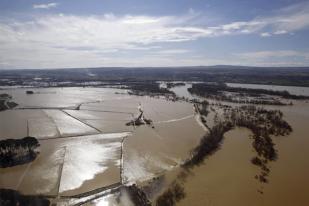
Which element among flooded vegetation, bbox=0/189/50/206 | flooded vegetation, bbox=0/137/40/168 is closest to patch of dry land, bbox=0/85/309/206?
flooded vegetation, bbox=0/189/50/206

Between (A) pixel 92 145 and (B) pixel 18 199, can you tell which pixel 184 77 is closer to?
(A) pixel 92 145

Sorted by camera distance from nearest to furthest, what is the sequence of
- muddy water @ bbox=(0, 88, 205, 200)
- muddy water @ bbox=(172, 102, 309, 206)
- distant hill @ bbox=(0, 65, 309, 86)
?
1. muddy water @ bbox=(172, 102, 309, 206)
2. muddy water @ bbox=(0, 88, 205, 200)
3. distant hill @ bbox=(0, 65, 309, 86)

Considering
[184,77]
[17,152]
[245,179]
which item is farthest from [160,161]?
[184,77]

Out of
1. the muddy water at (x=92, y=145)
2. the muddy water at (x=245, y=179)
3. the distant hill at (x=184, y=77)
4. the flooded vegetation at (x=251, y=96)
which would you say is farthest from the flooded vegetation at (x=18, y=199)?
the distant hill at (x=184, y=77)

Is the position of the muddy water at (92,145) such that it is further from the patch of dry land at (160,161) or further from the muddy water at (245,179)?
the muddy water at (245,179)

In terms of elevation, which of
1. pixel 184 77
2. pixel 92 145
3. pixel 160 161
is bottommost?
pixel 160 161

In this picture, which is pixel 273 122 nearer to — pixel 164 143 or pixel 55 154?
pixel 164 143

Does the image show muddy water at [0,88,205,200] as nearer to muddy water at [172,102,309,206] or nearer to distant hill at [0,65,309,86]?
muddy water at [172,102,309,206]

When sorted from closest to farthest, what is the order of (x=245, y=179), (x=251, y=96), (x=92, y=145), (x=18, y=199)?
(x=18, y=199) < (x=245, y=179) < (x=92, y=145) < (x=251, y=96)
